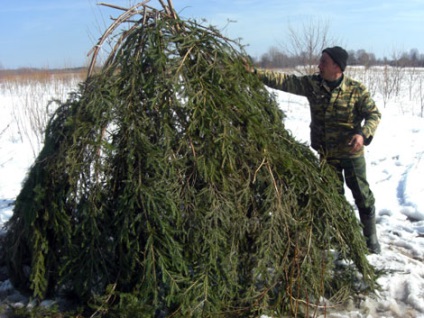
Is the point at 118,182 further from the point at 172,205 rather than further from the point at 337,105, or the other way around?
the point at 337,105

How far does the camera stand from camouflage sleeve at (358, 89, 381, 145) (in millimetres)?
3467

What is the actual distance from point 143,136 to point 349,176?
2068 millimetres

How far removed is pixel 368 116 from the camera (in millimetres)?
3600

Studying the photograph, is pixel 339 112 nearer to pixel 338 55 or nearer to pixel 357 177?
pixel 338 55

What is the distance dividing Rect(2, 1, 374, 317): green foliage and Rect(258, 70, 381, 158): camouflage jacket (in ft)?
2.45

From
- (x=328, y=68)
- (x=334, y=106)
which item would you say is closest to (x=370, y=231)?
(x=334, y=106)

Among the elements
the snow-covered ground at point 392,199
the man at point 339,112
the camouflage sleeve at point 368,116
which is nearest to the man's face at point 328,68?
the man at point 339,112

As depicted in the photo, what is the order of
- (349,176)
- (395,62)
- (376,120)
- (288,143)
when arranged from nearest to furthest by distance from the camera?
(288,143)
(376,120)
(349,176)
(395,62)

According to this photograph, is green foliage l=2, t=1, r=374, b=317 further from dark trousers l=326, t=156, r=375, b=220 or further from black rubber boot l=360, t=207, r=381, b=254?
black rubber boot l=360, t=207, r=381, b=254

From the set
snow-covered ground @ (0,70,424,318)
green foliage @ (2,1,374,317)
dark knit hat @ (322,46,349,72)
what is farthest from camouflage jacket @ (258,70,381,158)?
green foliage @ (2,1,374,317)

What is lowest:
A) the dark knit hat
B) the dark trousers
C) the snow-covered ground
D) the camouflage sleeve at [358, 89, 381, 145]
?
the snow-covered ground

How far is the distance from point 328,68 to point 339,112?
0.40 meters

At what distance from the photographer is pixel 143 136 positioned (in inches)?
108

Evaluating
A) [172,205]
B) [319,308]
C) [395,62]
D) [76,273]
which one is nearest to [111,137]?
[172,205]
